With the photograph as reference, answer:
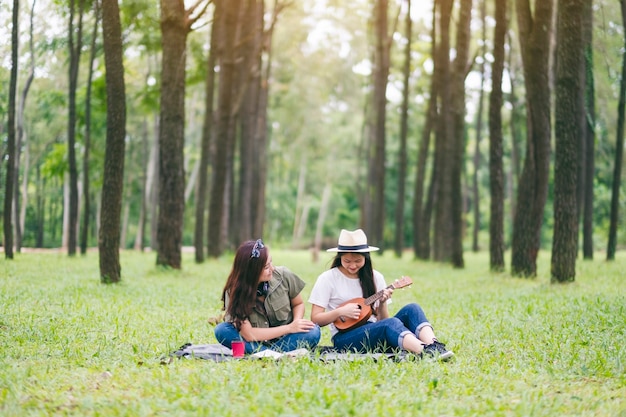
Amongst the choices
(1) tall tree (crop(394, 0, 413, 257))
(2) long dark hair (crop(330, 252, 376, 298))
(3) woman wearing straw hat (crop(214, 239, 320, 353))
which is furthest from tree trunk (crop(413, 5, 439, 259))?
(3) woman wearing straw hat (crop(214, 239, 320, 353))

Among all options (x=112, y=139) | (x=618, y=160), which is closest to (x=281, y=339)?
(x=112, y=139)

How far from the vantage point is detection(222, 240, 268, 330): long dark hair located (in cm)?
761

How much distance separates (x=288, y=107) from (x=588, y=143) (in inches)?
1023

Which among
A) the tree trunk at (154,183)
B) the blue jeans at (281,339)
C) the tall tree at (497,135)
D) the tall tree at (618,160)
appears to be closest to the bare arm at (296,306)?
the blue jeans at (281,339)

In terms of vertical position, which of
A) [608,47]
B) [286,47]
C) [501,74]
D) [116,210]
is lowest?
[116,210]

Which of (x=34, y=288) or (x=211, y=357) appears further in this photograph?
(x=34, y=288)

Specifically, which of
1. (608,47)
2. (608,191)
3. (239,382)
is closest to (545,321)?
(239,382)

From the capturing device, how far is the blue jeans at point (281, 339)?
790 centimetres

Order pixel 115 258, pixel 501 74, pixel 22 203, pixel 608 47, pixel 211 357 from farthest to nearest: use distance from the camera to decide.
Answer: pixel 22 203 < pixel 608 47 < pixel 501 74 < pixel 115 258 < pixel 211 357

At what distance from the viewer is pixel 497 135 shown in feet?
65.3

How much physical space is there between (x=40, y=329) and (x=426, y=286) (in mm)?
9456

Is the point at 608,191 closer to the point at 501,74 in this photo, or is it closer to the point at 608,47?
the point at 608,47

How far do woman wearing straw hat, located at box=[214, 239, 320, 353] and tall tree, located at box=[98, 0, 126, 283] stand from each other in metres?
7.34

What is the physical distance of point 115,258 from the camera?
1523 centimetres
